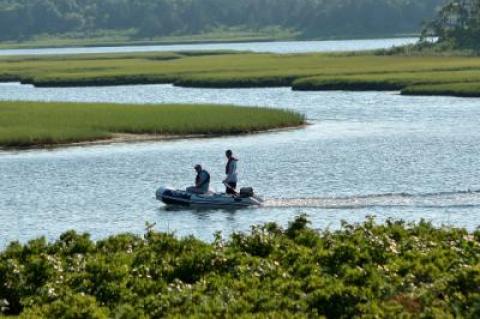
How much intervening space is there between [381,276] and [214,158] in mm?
36941

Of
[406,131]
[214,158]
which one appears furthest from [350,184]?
[406,131]

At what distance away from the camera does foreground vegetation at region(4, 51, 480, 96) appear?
10162cm

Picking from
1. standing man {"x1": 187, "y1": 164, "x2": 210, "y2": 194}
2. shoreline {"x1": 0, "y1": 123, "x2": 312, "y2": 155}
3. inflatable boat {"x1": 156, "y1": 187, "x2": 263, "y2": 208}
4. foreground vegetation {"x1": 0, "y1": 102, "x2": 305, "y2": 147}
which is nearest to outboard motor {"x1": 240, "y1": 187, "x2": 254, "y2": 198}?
inflatable boat {"x1": 156, "y1": 187, "x2": 263, "y2": 208}

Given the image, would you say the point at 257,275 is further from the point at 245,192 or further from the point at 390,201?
the point at 390,201

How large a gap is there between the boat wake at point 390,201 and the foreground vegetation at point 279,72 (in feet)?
150

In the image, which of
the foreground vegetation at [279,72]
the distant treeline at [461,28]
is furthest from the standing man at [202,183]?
the distant treeline at [461,28]

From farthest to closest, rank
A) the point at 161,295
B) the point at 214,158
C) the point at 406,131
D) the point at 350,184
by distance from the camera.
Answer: the point at 406,131 < the point at 214,158 < the point at 350,184 < the point at 161,295

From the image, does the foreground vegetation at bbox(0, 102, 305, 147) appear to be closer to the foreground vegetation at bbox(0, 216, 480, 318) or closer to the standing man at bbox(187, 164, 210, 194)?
the standing man at bbox(187, 164, 210, 194)

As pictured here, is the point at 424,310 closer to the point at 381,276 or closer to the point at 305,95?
the point at 381,276

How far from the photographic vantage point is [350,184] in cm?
5194

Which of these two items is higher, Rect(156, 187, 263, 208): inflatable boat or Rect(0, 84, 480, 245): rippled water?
Rect(156, 187, 263, 208): inflatable boat

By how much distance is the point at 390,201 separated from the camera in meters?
46.2

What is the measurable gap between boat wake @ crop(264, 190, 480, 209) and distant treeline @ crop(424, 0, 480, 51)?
90308mm

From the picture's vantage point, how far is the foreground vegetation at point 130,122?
6894 cm
